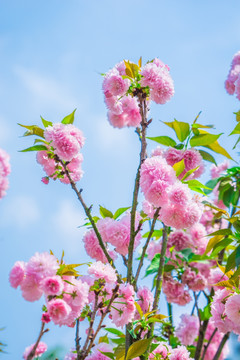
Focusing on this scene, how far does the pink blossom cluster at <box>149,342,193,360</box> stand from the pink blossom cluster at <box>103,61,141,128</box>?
1.05 m

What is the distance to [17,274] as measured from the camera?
1355 millimetres

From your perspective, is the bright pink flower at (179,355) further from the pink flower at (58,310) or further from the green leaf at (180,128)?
the green leaf at (180,128)

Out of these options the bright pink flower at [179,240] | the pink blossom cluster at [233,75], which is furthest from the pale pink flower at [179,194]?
the pink blossom cluster at [233,75]

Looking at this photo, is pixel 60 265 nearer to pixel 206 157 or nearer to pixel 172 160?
pixel 172 160

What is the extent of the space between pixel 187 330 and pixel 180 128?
47.2 inches

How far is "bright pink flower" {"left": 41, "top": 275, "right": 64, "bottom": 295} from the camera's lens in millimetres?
1249

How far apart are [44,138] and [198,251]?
4.62ft

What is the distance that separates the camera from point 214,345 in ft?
9.26

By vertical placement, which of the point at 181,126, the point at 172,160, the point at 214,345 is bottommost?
the point at 214,345

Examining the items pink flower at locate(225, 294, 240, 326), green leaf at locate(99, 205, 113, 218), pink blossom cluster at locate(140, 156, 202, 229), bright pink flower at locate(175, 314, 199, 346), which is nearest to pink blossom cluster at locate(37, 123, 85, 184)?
green leaf at locate(99, 205, 113, 218)

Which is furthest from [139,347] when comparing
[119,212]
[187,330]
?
[187,330]

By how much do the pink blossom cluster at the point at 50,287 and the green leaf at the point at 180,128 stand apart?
891 mm

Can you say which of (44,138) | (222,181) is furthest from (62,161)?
(222,181)

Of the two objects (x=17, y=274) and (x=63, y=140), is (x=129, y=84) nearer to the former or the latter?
(x=63, y=140)
